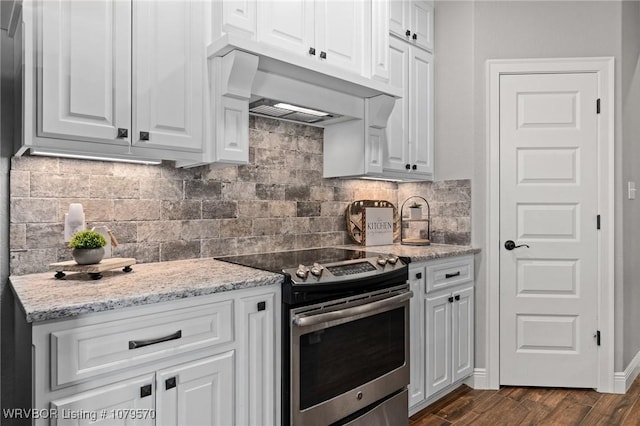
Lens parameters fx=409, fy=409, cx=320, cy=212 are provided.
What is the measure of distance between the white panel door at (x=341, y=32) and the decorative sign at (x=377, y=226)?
1.00 metres

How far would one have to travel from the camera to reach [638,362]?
3.22m

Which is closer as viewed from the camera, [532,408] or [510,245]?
[532,408]

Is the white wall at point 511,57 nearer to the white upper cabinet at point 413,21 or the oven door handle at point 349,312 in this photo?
the white upper cabinet at point 413,21

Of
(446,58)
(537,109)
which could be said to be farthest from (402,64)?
(537,109)

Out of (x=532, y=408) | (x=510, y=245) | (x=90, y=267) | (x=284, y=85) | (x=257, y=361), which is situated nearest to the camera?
(x=90, y=267)

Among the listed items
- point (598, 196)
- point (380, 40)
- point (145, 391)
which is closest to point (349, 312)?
point (145, 391)

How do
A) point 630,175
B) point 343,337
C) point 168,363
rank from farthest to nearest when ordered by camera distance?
1. point 630,175
2. point 343,337
3. point 168,363

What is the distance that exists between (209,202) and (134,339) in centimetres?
105

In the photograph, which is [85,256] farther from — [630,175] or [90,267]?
[630,175]

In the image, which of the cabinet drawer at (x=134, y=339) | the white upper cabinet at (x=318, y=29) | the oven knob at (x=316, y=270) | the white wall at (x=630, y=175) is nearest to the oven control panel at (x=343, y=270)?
the oven knob at (x=316, y=270)

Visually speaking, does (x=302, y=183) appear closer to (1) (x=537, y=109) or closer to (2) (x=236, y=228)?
(2) (x=236, y=228)

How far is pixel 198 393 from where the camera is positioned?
156 centimetres

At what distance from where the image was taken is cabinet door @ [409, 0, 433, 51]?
302 cm

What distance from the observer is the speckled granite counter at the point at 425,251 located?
2502 millimetres
